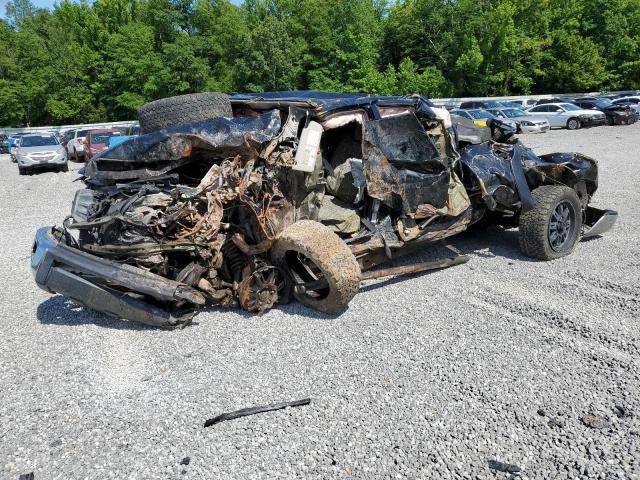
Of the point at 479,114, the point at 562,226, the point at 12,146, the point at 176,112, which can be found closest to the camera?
the point at 176,112

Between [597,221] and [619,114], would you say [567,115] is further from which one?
[597,221]

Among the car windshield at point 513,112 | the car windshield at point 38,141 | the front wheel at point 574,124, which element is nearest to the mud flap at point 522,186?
the car windshield at point 38,141

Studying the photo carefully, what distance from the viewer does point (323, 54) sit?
43531 mm

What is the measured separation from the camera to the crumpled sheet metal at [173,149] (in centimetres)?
432

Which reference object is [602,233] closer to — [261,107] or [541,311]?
[541,311]

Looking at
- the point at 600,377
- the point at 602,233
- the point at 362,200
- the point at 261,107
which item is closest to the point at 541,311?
the point at 600,377

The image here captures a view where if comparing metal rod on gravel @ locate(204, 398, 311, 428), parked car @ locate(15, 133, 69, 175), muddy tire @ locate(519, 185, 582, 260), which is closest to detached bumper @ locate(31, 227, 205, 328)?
metal rod on gravel @ locate(204, 398, 311, 428)

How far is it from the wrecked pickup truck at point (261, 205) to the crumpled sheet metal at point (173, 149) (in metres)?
0.01

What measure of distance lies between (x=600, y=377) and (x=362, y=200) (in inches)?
96.7

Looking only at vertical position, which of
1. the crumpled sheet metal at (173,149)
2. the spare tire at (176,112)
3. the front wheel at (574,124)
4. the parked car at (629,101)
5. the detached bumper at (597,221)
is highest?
the spare tire at (176,112)

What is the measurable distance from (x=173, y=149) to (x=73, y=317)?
5.68ft

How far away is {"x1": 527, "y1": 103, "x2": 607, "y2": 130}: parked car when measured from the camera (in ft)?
82.9

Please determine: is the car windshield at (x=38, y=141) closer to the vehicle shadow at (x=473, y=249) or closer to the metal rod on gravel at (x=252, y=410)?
the vehicle shadow at (x=473, y=249)

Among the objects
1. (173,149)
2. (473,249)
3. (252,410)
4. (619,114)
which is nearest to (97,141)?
(173,149)
